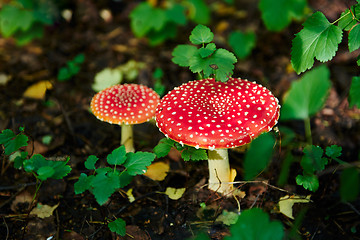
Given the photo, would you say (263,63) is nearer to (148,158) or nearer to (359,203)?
(359,203)

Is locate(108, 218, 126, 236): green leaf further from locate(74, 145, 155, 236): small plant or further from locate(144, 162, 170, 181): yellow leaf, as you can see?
locate(144, 162, 170, 181): yellow leaf

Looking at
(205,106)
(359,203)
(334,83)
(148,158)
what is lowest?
(359,203)

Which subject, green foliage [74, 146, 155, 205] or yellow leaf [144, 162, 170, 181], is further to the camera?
yellow leaf [144, 162, 170, 181]

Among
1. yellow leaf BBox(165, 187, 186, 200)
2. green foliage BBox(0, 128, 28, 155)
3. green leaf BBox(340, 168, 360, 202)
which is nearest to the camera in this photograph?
green leaf BBox(340, 168, 360, 202)

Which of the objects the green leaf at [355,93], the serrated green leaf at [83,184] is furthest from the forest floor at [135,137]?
the green leaf at [355,93]

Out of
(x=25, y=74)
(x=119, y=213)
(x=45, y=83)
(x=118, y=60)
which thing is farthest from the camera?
(x=118, y=60)

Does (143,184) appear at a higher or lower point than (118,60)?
lower

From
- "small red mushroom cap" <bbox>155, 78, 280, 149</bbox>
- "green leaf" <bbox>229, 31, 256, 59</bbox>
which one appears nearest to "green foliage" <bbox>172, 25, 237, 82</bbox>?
"small red mushroom cap" <bbox>155, 78, 280, 149</bbox>

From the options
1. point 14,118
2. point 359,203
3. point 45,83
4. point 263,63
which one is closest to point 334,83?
point 263,63
